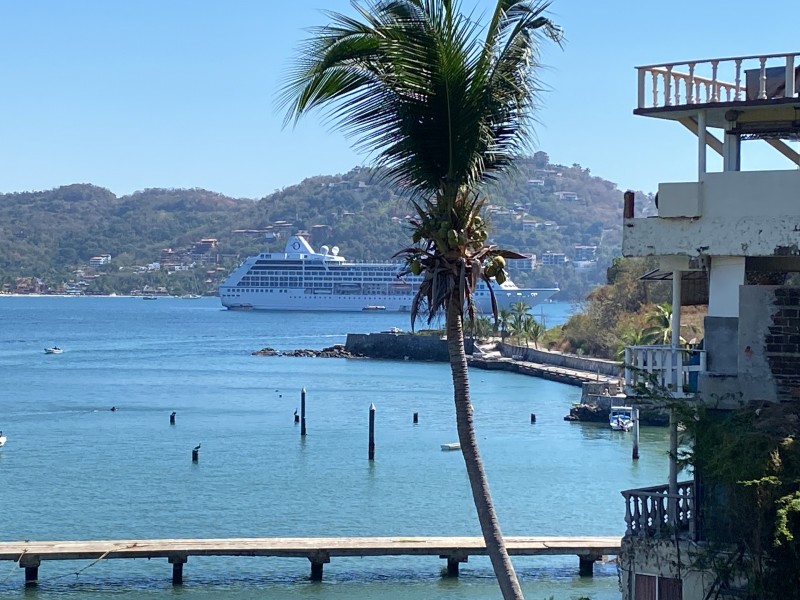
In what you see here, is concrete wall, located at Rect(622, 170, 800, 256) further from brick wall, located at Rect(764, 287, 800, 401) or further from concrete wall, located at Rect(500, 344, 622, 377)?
concrete wall, located at Rect(500, 344, 622, 377)

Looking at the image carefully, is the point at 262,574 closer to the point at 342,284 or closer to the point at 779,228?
the point at 779,228

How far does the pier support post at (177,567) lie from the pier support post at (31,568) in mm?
2258

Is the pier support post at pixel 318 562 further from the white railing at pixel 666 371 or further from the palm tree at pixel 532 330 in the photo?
the palm tree at pixel 532 330

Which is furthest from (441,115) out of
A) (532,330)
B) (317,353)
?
(317,353)

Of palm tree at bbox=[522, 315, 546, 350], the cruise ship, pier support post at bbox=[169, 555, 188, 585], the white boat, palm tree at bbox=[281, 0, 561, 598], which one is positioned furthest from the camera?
the cruise ship

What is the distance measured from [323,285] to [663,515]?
170m

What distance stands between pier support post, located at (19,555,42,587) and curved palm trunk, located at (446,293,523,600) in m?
14.0

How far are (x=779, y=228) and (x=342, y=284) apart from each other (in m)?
168

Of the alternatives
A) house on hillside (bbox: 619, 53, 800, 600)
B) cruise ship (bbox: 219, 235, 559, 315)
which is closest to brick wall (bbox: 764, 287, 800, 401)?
house on hillside (bbox: 619, 53, 800, 600)

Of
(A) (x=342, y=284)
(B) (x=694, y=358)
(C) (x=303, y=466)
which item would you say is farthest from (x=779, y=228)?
(A) (x=342, y=284)

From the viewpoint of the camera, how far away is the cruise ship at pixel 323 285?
576ft

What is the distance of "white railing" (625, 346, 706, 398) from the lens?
38.5 feet

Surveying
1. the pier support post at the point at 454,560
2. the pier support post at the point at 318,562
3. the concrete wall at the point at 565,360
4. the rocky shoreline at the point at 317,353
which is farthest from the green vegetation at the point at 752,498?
the rocky shoreline at the point at 317,353

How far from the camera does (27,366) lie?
301 ft
